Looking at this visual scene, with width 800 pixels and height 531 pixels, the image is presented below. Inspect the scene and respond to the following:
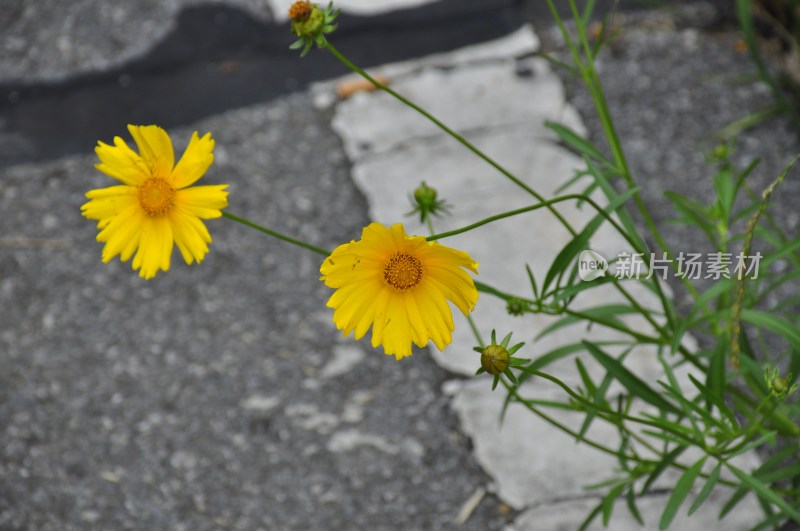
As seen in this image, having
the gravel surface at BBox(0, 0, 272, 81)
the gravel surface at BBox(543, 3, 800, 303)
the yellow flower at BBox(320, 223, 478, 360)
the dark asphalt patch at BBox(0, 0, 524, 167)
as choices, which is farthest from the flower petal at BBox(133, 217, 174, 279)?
the gravel surface at BBox(0, 0, 272, 81)

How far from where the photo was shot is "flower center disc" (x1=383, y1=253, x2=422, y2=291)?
3.10 feet

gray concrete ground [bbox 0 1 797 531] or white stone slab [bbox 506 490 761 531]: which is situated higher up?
gray concrete ground [bbox 0 1 797 531]

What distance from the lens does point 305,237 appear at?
2.02m

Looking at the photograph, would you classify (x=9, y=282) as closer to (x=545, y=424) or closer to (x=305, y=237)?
(x=305, y=237)

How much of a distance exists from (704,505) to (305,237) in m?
0.92

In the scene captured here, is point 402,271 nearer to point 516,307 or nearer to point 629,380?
point 516,307

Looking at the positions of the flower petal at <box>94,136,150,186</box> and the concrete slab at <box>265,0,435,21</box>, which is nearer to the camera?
the flower petal at <box>94,136,150,186</box>

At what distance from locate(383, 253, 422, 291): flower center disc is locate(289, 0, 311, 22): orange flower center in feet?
0.86

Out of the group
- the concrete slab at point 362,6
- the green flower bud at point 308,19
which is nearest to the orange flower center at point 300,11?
the green flower bud at point 308,19

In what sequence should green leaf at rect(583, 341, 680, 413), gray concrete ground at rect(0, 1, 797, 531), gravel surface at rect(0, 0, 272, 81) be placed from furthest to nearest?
gravel surface at rect(0, 0, 272, 81) → gray concrete ground at rect(0, 1, 797, 531) → green leaf at rect(583, 341, 680, 413)

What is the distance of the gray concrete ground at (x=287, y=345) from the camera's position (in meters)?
1.62

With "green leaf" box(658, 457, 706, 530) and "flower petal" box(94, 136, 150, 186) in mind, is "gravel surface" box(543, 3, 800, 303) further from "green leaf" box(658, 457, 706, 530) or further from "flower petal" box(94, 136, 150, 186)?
"flower petal" box(94, 136, 150, 186)

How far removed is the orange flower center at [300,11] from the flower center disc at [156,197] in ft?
0.69

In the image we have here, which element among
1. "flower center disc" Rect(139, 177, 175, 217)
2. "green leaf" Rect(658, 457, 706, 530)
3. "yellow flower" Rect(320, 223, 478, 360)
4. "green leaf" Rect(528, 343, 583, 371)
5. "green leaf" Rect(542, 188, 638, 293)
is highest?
"flower center disc" Rect(139, 177, 175, 217)
